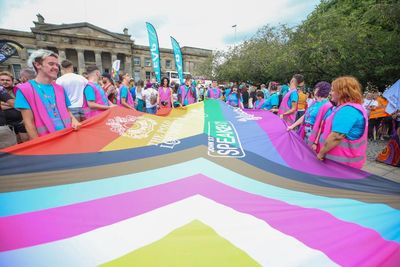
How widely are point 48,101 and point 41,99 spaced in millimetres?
90

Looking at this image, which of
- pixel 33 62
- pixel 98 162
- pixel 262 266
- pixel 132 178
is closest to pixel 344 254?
pixel 262 266

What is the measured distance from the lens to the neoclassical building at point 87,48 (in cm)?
3738

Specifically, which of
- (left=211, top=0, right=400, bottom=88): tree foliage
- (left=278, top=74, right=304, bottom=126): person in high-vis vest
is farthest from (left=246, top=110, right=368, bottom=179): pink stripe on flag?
(left=211, top=0, right=400, bottom=88): tree foliage

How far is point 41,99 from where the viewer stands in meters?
2.64

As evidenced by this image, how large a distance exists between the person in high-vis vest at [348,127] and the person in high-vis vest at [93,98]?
3.35 meters

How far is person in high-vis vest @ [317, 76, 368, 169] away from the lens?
233cm

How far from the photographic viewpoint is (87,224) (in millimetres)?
1468

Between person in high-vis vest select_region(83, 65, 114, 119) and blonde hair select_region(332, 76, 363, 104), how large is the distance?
3384 millimetres

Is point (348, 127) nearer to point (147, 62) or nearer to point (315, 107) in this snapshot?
point (315, 107)

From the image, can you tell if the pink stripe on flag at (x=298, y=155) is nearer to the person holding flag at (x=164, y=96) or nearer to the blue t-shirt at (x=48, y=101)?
the blue t-shirt at (x=48, y=101)

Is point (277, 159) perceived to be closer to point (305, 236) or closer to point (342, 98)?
point (342, 98)

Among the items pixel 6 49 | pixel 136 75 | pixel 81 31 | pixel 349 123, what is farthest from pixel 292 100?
pixel 136 75

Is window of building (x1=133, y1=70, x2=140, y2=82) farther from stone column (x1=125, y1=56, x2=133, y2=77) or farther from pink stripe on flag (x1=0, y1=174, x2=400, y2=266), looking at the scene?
pink stripe on flag (x1=0, y1=174, x2=400, y2=266)

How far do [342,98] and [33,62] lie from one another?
142 inches
